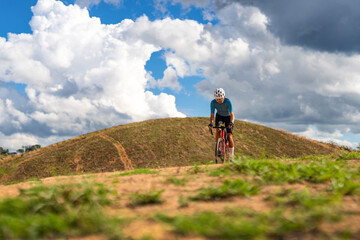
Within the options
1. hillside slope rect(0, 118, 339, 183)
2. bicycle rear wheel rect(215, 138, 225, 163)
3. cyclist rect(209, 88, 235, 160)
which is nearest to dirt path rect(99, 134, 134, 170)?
hillside slope rect(0, 118, 339, 183)

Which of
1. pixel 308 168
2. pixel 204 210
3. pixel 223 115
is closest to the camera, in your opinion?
pixel 204 210

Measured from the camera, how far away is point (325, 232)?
3053 mm

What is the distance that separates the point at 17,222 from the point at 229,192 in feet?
9.29

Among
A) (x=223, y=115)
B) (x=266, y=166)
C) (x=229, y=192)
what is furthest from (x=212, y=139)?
(x=229, y=192)

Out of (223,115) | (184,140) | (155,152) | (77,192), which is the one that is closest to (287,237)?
(77,192)

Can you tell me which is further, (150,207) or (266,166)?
(266,166)

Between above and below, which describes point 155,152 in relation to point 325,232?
above

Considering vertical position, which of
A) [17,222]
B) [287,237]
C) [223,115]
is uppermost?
[223,115]

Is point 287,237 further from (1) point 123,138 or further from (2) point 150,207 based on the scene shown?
(1) point 123,138

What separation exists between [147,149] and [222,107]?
13846mm

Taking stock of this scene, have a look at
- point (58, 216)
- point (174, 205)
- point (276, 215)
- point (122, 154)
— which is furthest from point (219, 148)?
point (122, 154)

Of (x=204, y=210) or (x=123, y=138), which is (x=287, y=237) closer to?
(x=204, y=210)

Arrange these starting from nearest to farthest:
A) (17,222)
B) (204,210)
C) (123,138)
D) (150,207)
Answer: (17,222), (204,210), (150,207), (123,138)

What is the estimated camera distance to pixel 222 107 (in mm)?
10914
